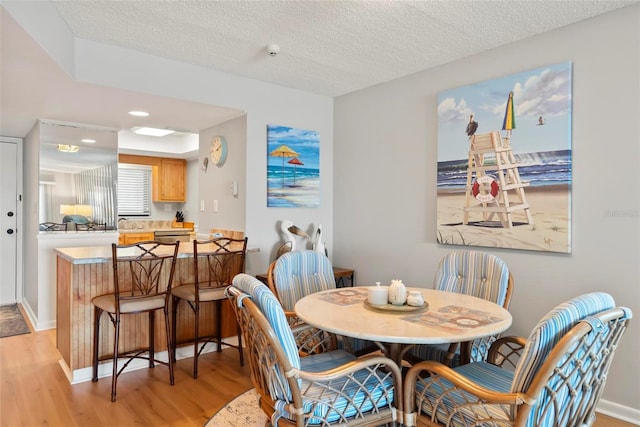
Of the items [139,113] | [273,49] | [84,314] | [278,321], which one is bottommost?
[84,314]

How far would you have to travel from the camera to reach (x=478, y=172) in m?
3.04

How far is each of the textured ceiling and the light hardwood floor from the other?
7.73ft

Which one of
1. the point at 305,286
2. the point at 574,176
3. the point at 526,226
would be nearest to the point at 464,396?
the point at 305,286

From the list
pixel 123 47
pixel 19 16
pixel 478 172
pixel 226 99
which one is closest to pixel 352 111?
pixel 226 99

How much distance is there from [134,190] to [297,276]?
17.2 feet

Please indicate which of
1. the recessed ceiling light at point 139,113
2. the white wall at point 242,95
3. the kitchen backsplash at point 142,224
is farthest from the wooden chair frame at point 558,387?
the kitchen backsplash at point 142,224

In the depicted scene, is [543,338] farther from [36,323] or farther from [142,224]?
[142,224]

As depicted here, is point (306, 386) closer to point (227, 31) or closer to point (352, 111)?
point (227, 31)

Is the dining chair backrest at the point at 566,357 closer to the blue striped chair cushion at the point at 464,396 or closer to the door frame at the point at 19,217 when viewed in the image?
the blue striped chair cushion at the point at 464,396

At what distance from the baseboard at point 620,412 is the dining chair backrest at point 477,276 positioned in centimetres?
93

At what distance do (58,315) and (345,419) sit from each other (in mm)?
2780

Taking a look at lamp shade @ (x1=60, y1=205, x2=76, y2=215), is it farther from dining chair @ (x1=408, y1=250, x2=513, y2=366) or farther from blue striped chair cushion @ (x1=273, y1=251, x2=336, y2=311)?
dining chair @ (x1=408, y1=250, x2=513, y2=366)

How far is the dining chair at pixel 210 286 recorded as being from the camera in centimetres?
305

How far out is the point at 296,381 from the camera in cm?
155
